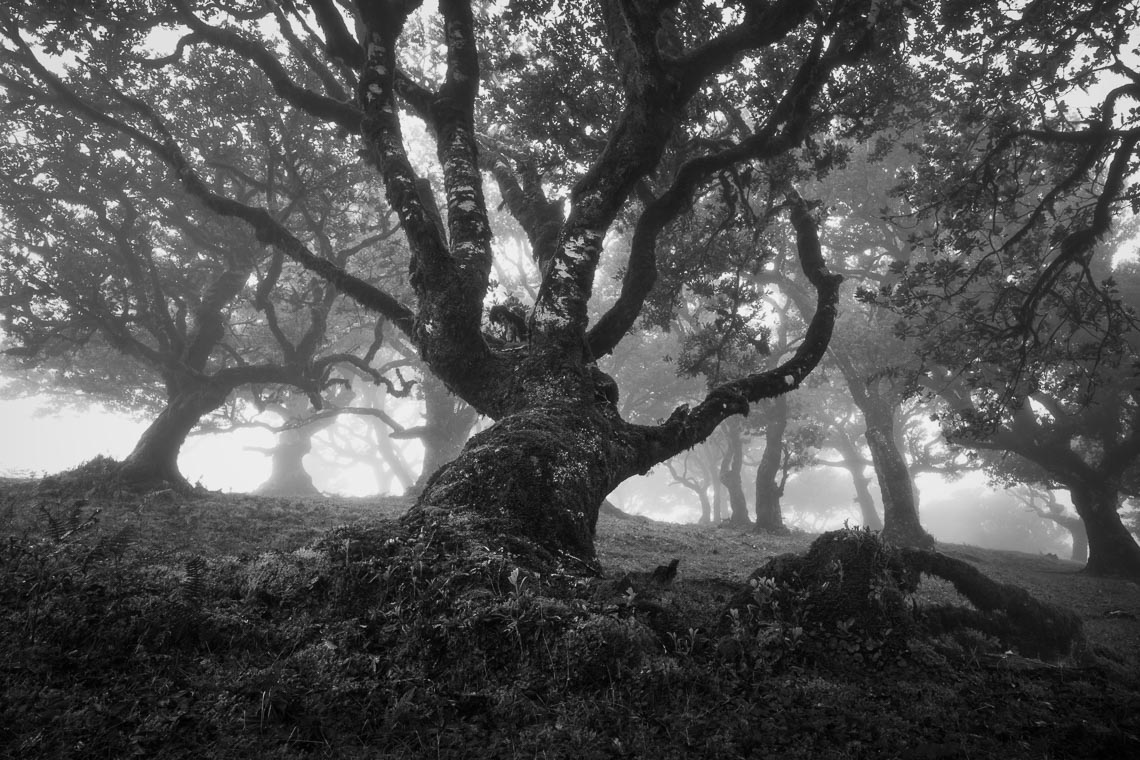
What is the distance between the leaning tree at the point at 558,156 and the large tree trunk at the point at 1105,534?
558 inches

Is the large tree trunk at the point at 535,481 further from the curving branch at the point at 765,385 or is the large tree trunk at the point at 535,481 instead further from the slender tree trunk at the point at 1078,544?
the slender tree trunk at the point at 1078,544

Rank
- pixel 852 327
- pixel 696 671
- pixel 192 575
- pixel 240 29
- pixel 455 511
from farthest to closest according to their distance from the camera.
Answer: pixel 852 327 < pixel 240 29 < pixel 455 511 < pixel 192 575 < pixel 696 671

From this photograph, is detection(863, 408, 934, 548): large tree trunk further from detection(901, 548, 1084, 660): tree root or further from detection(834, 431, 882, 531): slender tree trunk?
detection(834, 431, 882, 531): slender tree trunk

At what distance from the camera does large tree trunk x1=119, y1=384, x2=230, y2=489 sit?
1288 centimetres

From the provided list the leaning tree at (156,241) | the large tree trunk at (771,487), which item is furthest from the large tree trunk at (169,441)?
the large tree trunk at (771,487)

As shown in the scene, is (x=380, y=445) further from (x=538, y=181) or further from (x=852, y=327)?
(x=538, y=181)

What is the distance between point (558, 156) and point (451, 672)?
9303 mm

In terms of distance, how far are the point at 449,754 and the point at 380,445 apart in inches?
2024

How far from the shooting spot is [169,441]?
13.6 meters

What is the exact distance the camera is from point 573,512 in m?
3.89

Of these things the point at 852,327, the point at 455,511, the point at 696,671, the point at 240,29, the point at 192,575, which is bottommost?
the point at 696,671

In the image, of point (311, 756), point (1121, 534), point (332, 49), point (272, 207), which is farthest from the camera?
point (1121, 534)

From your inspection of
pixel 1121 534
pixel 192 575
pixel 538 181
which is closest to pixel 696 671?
pixel 192 575

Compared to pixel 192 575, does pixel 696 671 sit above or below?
below
